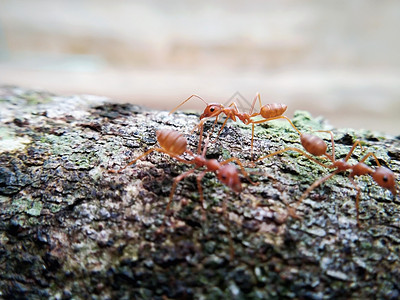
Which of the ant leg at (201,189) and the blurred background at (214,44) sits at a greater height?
the blurred background at (214,44)

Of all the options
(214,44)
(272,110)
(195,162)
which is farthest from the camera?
(214,44)

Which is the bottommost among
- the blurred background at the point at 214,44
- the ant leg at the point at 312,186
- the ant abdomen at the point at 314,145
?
the ant leg at the point at 312,186

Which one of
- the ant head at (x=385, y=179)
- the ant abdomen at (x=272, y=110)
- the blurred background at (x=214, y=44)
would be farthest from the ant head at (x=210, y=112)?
the blurred background at (x=214, y=44)

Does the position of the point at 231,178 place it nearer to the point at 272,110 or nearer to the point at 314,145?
the point at 314,145

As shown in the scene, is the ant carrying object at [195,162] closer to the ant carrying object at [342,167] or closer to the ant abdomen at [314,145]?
the ant carrying object at [342,167]

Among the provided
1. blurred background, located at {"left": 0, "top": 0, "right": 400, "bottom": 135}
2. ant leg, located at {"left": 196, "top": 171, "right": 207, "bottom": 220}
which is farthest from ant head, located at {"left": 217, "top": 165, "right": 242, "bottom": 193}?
blurred background, located at {"left": 0, "top": 0, "right": 400, "bottom": 135}

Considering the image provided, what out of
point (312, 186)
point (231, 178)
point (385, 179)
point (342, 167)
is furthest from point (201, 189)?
point (385, 179)

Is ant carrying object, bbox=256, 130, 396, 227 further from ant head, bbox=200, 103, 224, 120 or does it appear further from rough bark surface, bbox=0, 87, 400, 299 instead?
ant head, bbox=200, 103, 224, 120

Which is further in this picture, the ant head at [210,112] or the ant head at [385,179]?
the ant head at [210,112]
